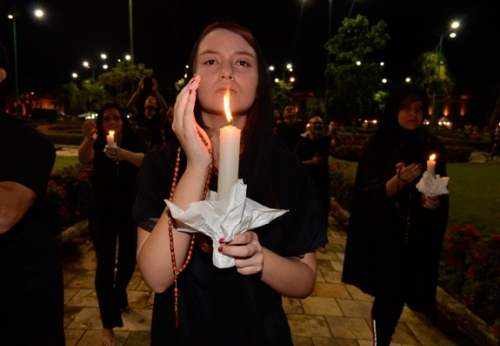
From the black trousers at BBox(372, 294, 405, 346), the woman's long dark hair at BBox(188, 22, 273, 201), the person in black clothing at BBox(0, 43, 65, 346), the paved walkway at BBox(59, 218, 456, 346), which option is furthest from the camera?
the paved walkway at BBox(59, 218, 456, 346)

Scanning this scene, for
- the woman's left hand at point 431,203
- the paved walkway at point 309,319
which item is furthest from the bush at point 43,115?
the woman's left hand at point 431,203

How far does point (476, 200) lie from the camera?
12.0m

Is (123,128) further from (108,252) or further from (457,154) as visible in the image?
(457,154)

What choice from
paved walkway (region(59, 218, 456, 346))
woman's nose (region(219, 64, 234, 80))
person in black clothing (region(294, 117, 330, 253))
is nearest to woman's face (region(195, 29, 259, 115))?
woman's nose (region(219, 64, 234, 80))

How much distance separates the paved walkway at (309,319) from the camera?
4.25m

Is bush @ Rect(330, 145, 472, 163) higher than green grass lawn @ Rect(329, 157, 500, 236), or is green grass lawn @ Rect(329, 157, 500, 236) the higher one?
bush @ Rect(330, 145, 472, 163)

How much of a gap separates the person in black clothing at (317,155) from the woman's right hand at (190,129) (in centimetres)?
592

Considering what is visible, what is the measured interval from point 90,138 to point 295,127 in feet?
17.4

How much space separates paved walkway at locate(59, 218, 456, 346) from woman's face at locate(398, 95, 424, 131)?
229 cm

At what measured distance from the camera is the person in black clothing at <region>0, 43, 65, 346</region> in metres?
2.11

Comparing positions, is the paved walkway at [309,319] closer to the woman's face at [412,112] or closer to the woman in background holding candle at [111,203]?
the woman in background holding candle at [111,203]

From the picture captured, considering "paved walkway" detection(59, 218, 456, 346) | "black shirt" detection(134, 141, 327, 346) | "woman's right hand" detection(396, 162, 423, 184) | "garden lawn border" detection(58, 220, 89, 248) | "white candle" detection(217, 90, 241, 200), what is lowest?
"paved walkway" detection(59, 218, 456, 346)

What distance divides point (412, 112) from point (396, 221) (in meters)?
1.02

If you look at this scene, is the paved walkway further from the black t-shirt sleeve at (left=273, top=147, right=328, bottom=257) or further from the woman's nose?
the woman's nose
